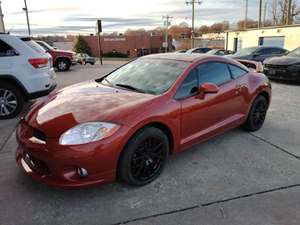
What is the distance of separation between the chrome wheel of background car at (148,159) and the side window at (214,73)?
1134mm

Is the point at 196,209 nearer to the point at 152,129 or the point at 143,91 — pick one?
the point at 152,129

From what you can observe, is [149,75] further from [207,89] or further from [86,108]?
[86,108]

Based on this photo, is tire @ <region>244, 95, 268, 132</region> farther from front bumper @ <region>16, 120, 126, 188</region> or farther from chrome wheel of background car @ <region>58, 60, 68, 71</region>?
chrome wheel of background car @ <region>58, 60, 68, 71</region>

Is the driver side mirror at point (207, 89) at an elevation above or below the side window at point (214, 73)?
below

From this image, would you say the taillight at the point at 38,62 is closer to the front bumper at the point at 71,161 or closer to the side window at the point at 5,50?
the side window at the point at 5,50

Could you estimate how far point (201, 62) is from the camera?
391 centimetres

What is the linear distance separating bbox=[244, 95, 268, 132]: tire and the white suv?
4.03 meters

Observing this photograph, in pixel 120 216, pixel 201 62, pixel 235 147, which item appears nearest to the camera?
pixel 120 216

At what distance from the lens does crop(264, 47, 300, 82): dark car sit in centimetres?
970

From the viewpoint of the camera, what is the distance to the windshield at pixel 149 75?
3.56 meters

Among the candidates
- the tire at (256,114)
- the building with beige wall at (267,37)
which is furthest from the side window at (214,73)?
the building with beige wall at (267,37)

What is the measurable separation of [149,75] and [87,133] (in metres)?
1.43

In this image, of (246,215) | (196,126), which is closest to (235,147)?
(196,126)

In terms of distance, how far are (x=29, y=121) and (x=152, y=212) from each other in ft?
5.46
